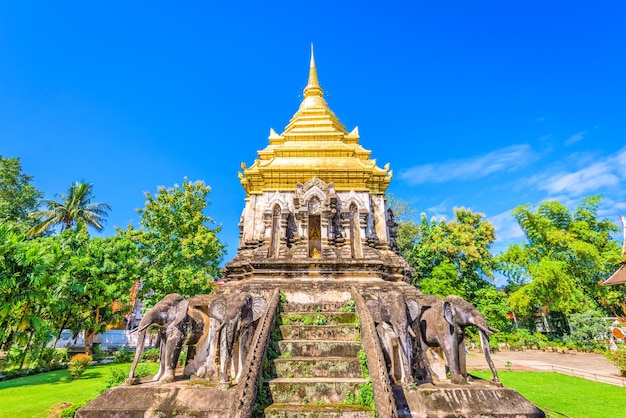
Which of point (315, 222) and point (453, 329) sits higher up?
point (315, 222)

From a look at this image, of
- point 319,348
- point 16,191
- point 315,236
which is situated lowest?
point 319,348

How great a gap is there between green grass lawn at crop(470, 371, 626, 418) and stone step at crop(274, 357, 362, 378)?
5.59m

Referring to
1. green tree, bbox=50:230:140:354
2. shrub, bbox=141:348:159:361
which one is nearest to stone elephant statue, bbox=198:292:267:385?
shrub, bbox=141:348:159:361

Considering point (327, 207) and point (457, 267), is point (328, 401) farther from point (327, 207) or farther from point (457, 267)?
point (457, 267)

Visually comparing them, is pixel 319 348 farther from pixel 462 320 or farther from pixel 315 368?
pixel 462 320

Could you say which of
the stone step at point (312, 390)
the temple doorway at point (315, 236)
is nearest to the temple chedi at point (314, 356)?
the stone step at point (312, 390)

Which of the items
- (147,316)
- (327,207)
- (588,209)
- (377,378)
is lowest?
(377,378)

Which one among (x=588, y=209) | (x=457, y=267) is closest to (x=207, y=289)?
(x=457, y=267)

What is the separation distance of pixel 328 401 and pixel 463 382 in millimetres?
2521

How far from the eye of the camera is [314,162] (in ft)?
48.0

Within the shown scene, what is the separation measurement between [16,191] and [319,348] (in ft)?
118

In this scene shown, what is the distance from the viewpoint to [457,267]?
86.5 ft

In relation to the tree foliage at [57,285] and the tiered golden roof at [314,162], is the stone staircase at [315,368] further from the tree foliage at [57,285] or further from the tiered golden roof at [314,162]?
the tree foliage at [57,285]

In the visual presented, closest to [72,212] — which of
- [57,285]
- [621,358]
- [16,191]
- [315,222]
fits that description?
[16,191]
